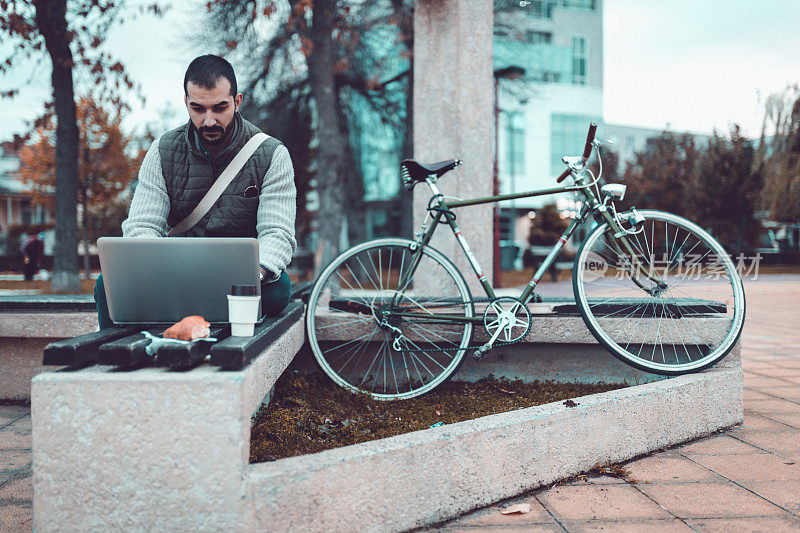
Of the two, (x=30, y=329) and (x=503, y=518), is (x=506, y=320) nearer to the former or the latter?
(x=503, y=518)

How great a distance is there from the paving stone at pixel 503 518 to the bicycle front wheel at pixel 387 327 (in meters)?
0.92

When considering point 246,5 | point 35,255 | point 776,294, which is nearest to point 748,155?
point 776,294

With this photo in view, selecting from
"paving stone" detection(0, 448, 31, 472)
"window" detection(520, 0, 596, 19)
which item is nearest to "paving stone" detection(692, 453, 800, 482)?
"paving stone" detection(0, 448, 31, 472)

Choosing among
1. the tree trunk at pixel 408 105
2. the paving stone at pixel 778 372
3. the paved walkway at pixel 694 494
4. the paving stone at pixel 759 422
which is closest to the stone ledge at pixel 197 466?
the paved walkway at pixel 694 494

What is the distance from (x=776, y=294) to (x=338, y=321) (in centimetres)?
1403

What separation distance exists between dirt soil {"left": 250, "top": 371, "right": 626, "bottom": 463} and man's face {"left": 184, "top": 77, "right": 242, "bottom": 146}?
4.10 ft

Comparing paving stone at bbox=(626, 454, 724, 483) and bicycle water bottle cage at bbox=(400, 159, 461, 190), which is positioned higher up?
bicycle water bottle cage at bbox=(400, 159, 461, 190)

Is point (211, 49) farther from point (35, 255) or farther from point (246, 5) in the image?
point (35, 255)

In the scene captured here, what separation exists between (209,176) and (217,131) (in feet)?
0.71

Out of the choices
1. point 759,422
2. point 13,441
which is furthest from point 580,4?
point 13,441

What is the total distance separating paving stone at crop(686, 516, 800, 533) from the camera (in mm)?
2205

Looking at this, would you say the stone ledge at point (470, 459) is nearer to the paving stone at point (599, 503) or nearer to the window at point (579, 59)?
the paving stone at point (599, 503)

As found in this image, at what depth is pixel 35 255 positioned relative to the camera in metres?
19.7

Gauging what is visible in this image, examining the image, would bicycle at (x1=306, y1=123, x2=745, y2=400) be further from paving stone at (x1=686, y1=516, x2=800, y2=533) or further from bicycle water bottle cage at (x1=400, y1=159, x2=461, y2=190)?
paving stone at (x1=686, y1=516, x2=800, y2=533)
